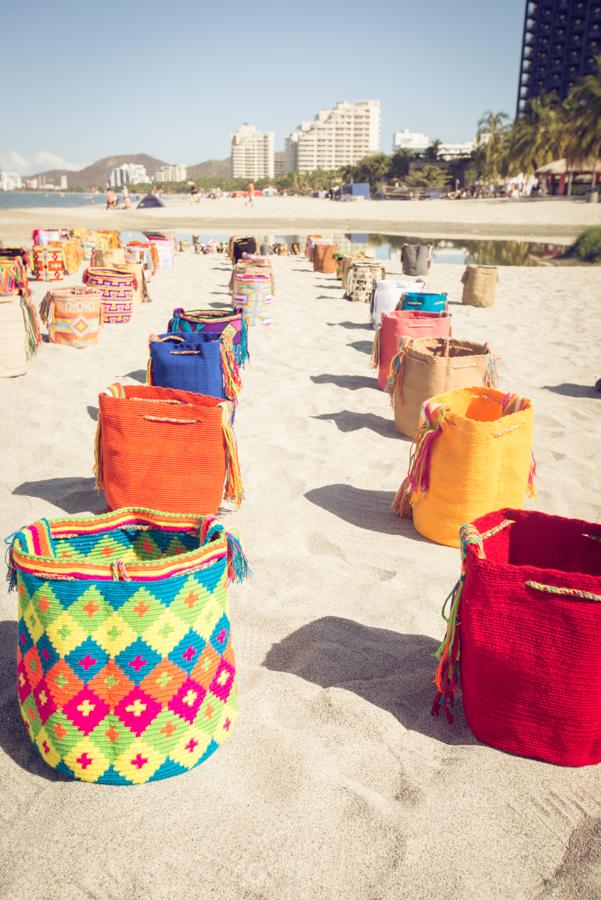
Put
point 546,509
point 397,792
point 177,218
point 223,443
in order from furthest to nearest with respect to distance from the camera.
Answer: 1. point 177,218
2. point 546,509
3. point 223,443
4. point 397,792

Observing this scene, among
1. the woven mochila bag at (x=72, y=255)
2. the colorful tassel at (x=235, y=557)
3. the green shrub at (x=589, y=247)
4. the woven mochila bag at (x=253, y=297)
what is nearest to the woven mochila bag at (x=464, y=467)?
the colorful tassel at (x=235, y=557)

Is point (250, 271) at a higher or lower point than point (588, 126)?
lower

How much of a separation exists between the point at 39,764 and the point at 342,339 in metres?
6.87

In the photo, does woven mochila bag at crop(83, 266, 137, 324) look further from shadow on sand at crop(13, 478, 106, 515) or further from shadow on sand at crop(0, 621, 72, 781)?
shadow on sand at crop(0, 621, 72, 781)

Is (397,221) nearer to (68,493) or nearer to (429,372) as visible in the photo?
(429,372)

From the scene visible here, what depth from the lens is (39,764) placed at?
2.05 metres

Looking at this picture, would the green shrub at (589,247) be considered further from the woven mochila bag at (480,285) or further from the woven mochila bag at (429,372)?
the woven mochila bag at (429,372)

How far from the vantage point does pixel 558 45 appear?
79.8 meters

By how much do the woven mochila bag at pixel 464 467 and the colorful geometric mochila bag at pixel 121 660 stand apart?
1.62m

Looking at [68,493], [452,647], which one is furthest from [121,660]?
[68,493]

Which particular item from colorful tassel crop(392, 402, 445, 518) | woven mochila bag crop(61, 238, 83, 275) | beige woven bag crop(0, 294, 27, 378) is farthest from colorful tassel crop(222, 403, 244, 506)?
woven mochila bag crop(61, 238, 83, 275)

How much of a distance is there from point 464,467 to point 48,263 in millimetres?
11327

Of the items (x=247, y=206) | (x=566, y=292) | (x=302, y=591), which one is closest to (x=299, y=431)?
(x=302, y=591)

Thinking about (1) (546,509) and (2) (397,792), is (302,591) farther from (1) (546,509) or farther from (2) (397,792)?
(1) (546,509)
